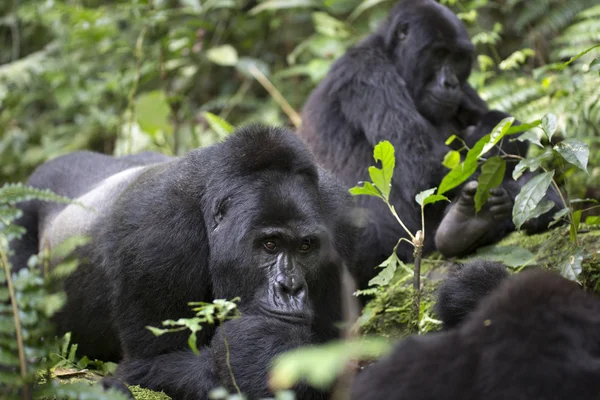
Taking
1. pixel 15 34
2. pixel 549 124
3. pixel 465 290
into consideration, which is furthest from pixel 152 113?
pixel 465 290

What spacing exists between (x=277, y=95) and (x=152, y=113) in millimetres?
1613

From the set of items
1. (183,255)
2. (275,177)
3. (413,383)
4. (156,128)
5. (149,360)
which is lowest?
(156,128)

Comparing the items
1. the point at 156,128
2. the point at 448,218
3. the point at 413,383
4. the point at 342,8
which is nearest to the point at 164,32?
the point at 156,128

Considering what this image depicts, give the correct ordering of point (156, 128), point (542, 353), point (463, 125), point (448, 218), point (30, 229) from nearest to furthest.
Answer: point (542, 353), point (448, 218), point (30, 229), point (463, 125), point (156, 128)

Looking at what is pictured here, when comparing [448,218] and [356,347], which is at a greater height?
[356,347]

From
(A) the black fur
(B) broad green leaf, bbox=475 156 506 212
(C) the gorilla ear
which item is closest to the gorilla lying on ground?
(A) the black fur

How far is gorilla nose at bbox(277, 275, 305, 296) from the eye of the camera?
3373mm

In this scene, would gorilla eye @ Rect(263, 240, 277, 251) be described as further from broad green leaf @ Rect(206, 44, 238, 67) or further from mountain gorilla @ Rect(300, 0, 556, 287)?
broad green leaf @ Rect(206, 44, 238, 67)

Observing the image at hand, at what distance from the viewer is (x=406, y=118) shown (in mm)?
5375

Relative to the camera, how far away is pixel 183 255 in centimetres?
355

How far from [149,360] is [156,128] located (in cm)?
422

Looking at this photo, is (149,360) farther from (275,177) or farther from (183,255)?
(275,177)

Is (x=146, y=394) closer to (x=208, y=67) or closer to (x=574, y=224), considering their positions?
(x=574, y=224)

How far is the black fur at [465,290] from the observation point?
3.06 metres
